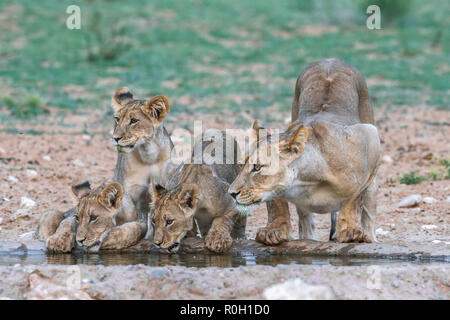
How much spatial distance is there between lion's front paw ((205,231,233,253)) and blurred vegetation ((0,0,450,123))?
Result: 732 centimetres

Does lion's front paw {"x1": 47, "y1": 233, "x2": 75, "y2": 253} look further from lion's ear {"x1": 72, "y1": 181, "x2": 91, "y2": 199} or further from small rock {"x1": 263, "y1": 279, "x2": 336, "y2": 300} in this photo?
small rock {"x1": 263, "y1": 279, "x2": 336, "y2": 300}

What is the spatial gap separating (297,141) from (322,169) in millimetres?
395

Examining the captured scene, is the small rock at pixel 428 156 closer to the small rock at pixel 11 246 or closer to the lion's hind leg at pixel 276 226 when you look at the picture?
the lion's hind leg at pixel 276 226

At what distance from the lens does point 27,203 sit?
9.34 m

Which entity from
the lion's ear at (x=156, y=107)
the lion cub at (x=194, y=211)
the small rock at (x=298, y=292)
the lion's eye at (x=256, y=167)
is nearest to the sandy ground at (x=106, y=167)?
the lion's ear at (x=156, y=107)

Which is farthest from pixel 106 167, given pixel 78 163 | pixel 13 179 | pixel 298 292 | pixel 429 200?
pixel 298 292

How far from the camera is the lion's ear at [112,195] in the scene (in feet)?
24.2

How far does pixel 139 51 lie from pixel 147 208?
1220 centimetres

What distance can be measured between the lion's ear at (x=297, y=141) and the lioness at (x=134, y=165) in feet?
5.16

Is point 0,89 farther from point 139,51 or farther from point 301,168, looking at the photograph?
point 301,168

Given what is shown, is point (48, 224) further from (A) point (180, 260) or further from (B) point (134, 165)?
(A) point (180, 260)
